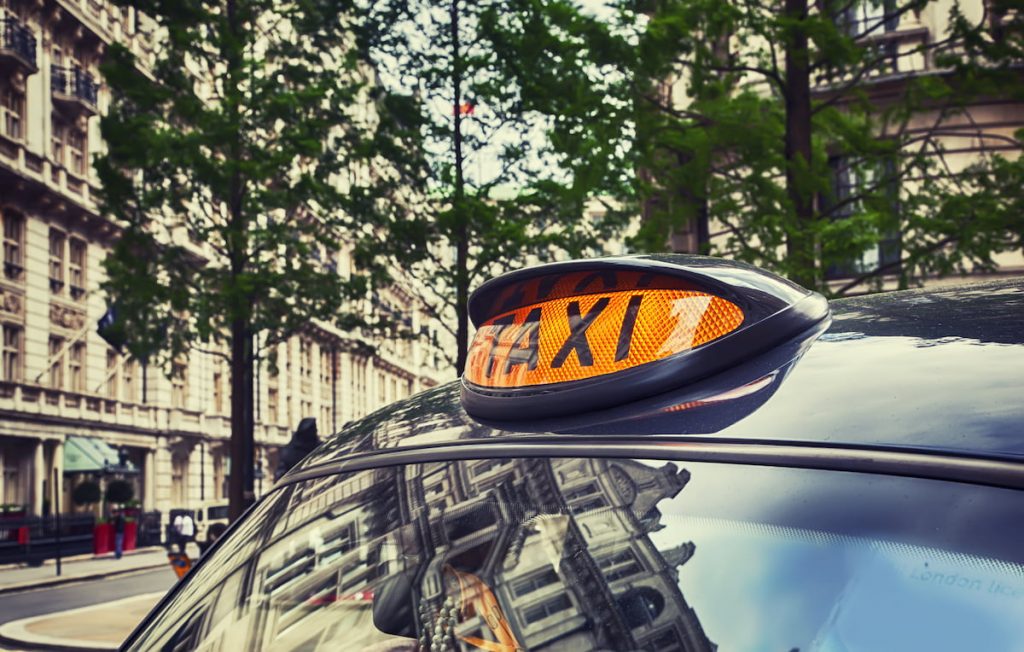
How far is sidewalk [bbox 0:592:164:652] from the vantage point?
13.9 m

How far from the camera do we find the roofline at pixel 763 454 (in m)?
1.04

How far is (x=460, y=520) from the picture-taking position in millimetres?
1495

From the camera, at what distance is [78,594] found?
914 inches

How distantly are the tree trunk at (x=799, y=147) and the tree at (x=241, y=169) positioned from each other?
25.7ft

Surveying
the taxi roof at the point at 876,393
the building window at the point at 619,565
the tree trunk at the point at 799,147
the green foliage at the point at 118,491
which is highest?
the tree trunk at the point at 799,147

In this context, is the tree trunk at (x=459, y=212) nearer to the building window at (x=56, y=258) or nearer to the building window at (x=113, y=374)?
the building window at (x=56, y=258)

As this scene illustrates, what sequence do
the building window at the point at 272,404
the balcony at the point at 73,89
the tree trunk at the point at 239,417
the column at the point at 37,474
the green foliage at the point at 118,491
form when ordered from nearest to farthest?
the tree trunk at the point at 239,417, the column at the point at 37,474, the balcony at the point at 73,89, the green foliage at the point at 118,491, the building window at the point at 272,404

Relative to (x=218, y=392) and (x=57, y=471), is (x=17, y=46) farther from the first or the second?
(x=218, y=392)

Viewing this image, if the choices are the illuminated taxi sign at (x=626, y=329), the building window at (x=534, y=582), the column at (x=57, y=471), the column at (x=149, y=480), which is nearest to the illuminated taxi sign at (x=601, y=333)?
the illuminated taxi sign at (x=626, y=329)

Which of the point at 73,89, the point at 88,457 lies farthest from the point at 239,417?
the point at 73,89

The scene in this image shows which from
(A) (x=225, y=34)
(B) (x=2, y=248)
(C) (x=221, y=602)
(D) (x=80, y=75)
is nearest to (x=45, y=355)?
(B) (x=2, y=248)

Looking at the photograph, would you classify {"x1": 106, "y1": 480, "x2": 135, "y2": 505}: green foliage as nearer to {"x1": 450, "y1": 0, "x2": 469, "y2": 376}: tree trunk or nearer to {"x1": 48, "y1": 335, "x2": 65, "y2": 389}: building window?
{"x1": 48, "y1": 335, "x2": 65, "y2": 389}: building window

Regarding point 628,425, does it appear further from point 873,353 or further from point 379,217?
point 379,217

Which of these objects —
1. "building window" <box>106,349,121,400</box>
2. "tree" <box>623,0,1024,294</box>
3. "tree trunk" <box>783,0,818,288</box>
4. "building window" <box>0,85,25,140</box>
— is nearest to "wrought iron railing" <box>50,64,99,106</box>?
"building window" <box>0,85,25,140</box>
